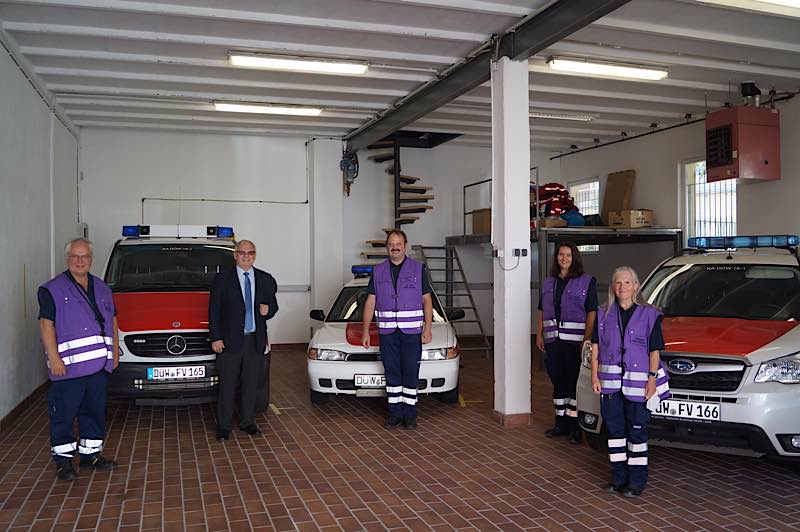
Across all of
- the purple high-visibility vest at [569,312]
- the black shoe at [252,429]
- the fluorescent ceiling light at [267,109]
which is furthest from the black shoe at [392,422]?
the fluorescent ceiling light at [267,109]

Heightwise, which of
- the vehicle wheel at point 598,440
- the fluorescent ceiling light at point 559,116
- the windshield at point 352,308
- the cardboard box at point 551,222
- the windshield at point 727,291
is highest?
the fluorescent ceiling light at point 559,116

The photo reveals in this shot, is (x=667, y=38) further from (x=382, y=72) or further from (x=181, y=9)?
(x=181, y=9)

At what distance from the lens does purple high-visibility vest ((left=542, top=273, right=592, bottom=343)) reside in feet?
20.4

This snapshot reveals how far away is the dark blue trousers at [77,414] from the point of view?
5.20m

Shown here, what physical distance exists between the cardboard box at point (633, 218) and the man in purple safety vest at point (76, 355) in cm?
890

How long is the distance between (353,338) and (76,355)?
287 centimetres

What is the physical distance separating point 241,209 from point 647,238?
24.3 feet

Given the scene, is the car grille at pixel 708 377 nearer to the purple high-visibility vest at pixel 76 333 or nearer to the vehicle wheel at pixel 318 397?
the vehicle wheel at pixel 318 397

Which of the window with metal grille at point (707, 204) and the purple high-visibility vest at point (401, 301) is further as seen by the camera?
the window with metal grille at point (707, 204)

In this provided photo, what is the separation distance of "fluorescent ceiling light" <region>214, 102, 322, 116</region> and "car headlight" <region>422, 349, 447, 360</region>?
5118 millimetres

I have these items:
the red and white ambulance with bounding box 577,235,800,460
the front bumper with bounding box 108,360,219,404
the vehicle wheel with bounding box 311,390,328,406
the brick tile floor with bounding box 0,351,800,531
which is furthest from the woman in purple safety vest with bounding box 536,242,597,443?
the front bumper with bounding box 108,360,219,404

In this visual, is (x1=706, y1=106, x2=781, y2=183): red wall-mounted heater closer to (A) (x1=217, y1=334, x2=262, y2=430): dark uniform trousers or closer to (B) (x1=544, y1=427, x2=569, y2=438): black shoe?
(B) (x1=544, y1=427, x2=569, y2=438): black shoe

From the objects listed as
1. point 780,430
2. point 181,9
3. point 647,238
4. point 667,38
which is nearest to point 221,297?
point 181,9

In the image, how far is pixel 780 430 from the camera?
456 cm
